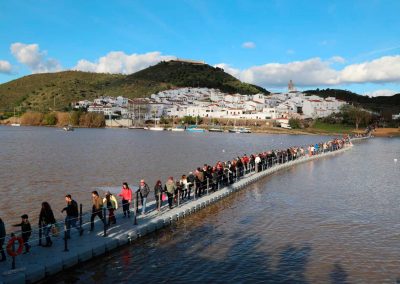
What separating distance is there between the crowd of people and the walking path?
0.30 m

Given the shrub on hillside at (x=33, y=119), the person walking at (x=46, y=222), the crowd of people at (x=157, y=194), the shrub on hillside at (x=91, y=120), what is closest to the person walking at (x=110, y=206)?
the crowd of people at (x=157, y=194)

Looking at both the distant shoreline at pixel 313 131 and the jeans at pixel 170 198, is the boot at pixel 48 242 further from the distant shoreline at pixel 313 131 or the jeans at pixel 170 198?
the distant shoreline at pixel 313 131

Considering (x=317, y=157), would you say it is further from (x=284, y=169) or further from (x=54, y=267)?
(x=54, y=267)

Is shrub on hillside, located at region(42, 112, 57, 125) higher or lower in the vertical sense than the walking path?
higher

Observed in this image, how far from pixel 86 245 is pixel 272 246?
6.25 m

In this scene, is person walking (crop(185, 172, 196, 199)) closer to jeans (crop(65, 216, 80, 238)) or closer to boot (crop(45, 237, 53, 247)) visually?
jeans (crop(65, 216, 80, 238))

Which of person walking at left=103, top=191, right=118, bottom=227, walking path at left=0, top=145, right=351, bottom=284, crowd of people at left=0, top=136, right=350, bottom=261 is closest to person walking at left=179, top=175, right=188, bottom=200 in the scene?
crowd of people at left=0, top=136, right=350, bottom=261

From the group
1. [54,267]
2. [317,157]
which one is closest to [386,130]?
[317,157]

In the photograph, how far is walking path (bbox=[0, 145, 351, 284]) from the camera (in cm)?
1118

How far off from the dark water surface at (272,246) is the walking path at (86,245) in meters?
0.30

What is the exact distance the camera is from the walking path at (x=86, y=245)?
440 inches

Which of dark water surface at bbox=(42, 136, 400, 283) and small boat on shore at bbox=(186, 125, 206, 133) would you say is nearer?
dark water surface at bbox=(42, 136, 400, 283)

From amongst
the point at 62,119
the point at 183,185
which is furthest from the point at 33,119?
the point at 183,185

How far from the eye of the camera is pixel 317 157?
161 ft
